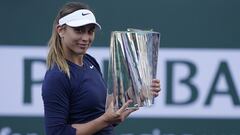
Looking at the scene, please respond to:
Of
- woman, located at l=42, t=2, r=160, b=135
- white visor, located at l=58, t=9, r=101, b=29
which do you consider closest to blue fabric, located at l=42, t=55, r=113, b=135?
woman, located at l=42, t=2, r=160, b=135

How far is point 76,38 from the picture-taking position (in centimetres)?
201

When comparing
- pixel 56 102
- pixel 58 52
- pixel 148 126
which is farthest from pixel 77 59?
pixel 148 126

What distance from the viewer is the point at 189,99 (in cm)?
365

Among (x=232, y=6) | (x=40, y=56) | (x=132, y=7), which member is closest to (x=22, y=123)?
(x=40, y=56)

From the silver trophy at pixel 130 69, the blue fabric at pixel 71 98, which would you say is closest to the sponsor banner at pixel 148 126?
the blue fabric at pixel 71 98

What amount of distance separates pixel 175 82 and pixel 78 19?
5.65 feet

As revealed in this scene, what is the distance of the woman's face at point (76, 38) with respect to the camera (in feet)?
6.60

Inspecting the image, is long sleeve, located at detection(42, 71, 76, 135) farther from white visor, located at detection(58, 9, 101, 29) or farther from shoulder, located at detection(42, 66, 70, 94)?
white visor, located at detection(58, 9, 101, 29)

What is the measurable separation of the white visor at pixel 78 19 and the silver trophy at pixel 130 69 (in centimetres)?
10

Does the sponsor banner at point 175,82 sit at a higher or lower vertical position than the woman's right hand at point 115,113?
lower

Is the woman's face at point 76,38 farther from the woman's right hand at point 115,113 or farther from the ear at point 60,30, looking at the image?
the woman's right hand at point 115,113

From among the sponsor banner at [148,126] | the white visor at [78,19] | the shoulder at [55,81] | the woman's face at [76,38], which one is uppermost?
the white visor at [78,19]

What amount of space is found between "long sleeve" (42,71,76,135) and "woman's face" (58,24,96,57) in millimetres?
109

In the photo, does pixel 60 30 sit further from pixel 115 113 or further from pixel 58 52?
pixel 115 113
